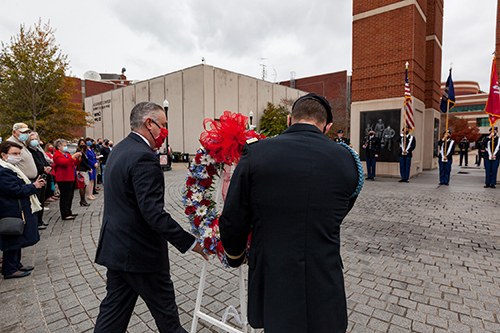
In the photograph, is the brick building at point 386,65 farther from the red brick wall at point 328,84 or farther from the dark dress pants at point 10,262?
the red brick wall at point 328,84

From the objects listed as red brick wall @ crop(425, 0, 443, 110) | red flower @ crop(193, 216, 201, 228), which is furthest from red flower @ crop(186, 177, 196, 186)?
red brick wall @ crop(425, 0, 443, 110)

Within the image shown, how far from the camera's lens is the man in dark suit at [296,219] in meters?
1.45

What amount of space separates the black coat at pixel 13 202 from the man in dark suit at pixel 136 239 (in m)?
2.73

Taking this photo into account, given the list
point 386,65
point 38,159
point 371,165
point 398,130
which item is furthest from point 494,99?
point 38,159

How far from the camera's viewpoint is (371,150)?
1330cm

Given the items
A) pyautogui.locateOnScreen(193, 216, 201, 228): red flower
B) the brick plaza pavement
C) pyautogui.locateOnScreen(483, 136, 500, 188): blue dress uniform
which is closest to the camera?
pyautogui.locateOnScreen(193, 216, 201, 228): red flower

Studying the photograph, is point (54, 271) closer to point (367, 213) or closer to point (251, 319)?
point (251, 319)

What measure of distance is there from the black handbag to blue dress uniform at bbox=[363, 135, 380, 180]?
43.9 ft

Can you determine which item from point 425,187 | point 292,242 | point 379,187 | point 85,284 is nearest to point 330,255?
point 292,242

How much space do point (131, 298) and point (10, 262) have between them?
3140mm

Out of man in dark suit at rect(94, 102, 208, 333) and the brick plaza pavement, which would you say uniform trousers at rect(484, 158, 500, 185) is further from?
man in dark suit at rect(94, 102, 208, 333)

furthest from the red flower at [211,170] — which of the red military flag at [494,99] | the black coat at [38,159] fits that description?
the red military flag at [494,99]

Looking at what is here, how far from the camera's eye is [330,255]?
151cm

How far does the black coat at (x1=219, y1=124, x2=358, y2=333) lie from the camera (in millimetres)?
1453
